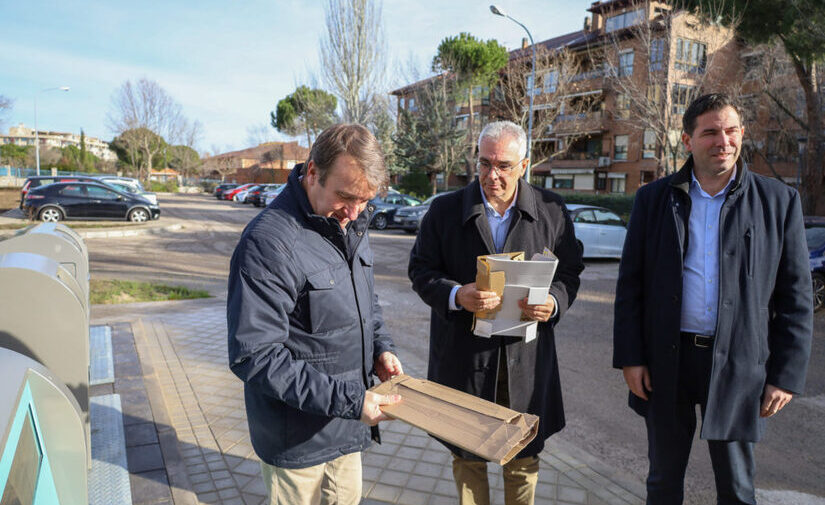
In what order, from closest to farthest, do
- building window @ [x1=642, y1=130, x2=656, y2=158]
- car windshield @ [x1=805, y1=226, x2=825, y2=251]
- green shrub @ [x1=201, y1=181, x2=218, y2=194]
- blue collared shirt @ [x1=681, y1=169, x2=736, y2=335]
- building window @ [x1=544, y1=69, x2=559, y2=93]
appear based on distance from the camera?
blue collared shirt @ [x1=681, y1=169, x2=736, y2=335]
car windshield @ [x1=805, y1=226, x2=825, y2=251]
building window @ [x1=544, y1=69, x2=559, y2=93]
building window @ [x1=642, y1=130, x2=656, y2=158]
green shrub @ [x1=201, y1=181, x2=218, y2=194]

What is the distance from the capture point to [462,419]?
168cm

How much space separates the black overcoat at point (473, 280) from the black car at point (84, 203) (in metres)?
19.3

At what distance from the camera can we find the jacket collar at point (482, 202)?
8.36ft

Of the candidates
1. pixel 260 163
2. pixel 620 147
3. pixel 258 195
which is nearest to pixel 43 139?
pixel 260 163

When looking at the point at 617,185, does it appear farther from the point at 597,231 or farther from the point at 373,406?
the point at 373,406

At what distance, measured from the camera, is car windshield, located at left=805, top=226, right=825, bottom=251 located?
809 cm

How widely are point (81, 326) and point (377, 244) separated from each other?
13.4 m

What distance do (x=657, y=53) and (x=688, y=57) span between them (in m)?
1.17

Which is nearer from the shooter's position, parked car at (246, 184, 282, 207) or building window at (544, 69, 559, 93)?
building window at (544, 69, 559, 93)

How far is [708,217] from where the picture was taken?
2400 millimetres

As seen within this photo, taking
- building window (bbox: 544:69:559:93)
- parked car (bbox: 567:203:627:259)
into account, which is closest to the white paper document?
parked car (bbox: 567:203:627:259)

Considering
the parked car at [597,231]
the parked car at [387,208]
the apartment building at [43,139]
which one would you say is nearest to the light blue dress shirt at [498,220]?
the parked car at [597,231]

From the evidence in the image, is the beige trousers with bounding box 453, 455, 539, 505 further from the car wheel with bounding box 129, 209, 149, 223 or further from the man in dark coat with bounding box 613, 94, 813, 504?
the car wheel with bounding box 129, 209, 149, 223

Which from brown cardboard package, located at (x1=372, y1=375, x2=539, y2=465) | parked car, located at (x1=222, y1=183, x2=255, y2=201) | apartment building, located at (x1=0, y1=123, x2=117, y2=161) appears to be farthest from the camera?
apartment building, located at (x1=0, y1=123, x2=117, y2=161)
